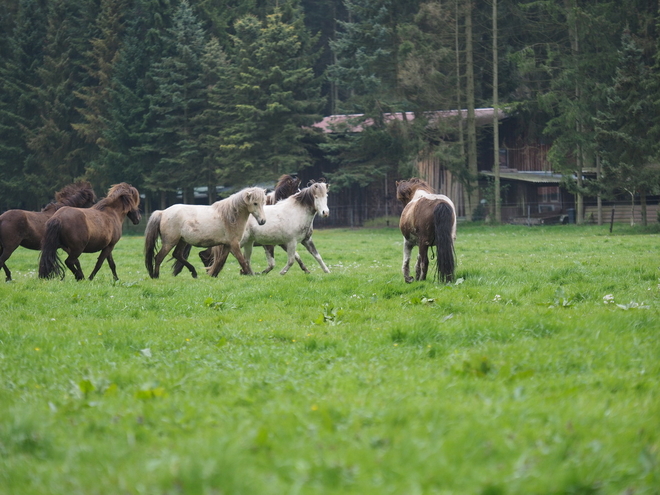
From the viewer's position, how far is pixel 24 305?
948 centimetres

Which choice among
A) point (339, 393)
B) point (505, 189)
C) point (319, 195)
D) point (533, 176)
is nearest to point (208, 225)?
point (319, 195)

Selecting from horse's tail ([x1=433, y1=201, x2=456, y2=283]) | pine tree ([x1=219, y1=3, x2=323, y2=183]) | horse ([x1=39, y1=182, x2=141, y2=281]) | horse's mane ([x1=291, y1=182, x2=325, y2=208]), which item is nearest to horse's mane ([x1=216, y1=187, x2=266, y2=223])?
horse's mane ([x1=291, y1=182, x2=325, y2=208])

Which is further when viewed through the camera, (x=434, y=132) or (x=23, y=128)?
(x=23, y=128)

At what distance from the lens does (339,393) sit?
184 inches

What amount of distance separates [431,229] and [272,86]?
1311 inches

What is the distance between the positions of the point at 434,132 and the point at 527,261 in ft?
90.7

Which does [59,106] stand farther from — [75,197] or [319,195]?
[319,195]

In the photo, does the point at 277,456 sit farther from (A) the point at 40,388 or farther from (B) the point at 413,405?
(A) the point at 40,388

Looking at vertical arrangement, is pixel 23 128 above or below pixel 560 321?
above

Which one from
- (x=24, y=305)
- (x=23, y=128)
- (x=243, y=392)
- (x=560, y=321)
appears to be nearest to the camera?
(x=243, y=392)

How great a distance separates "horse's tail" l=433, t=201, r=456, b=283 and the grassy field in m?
0.74

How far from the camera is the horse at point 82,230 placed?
12406mm

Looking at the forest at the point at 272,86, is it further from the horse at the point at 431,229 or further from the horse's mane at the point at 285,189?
the horse at the point at 431,229

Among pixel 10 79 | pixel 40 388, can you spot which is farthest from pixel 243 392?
pixel 10 79
